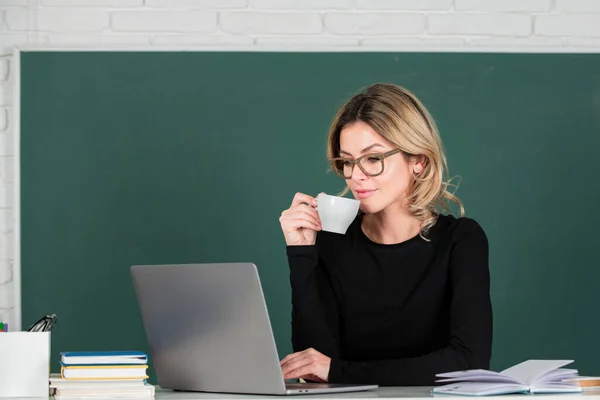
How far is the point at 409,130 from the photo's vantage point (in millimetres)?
2107

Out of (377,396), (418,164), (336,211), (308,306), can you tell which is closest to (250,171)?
(418,164)

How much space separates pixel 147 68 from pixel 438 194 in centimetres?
134

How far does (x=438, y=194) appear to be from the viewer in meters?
2.24

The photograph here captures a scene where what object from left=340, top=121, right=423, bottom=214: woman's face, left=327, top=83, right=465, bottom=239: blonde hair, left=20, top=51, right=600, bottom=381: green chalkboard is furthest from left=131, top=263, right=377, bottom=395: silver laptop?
left=20, top=51, right=600, bottom=381: green chalkboard

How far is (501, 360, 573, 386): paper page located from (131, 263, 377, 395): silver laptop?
26 centimetres

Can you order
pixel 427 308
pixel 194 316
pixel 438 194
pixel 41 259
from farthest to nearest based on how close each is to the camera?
1. pixel 41 259
2. pixel 438 194
3. pixel 427 308
4. pixel 194 316

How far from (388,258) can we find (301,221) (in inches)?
12.0

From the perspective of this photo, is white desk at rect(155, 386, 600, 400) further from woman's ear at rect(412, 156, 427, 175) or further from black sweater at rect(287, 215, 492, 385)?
woman's ear at rect(412, 156, 427, 175)

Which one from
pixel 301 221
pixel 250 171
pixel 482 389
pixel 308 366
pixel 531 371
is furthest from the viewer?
pixel 250 171
